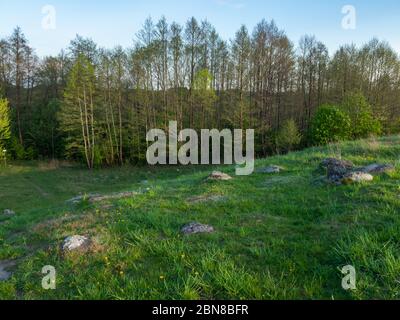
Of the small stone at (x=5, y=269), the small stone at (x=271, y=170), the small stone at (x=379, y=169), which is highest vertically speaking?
the small stone at (x=379, y=169)

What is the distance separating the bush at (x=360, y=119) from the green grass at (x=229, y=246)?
26303 mm

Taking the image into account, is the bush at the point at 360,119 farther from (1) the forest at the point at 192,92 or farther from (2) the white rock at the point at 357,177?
(2) the white rock at the point at 357,177

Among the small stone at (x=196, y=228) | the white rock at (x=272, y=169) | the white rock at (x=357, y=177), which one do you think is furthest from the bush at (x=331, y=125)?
the small stone at (x=196, y=228)

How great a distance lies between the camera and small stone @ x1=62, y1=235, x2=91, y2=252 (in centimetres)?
562

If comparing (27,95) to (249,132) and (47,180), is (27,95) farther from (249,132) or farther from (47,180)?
(249,132)

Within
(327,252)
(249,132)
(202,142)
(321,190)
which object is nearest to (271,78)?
(249,132)

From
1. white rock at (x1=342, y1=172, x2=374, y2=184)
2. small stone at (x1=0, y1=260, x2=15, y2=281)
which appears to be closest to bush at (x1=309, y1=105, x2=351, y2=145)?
white rock at (x1=342, y1=172, x2=374, y2=184)

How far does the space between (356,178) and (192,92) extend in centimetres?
3298

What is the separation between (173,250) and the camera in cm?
522

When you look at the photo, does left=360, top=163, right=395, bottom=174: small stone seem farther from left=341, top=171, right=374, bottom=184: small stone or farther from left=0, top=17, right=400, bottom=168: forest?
left=0, top=17, right=400, bottom=168: forest

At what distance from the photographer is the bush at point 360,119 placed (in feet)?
107

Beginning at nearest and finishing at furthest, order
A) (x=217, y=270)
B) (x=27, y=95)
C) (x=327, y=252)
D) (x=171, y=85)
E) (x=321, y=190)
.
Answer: (x=217, y=270) → (x=327, y=252) → (x=321, y=190) → (x=171, y=85) → (x=27, y=95)

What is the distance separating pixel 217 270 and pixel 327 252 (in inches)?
66.8

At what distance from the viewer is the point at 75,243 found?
226 inches
